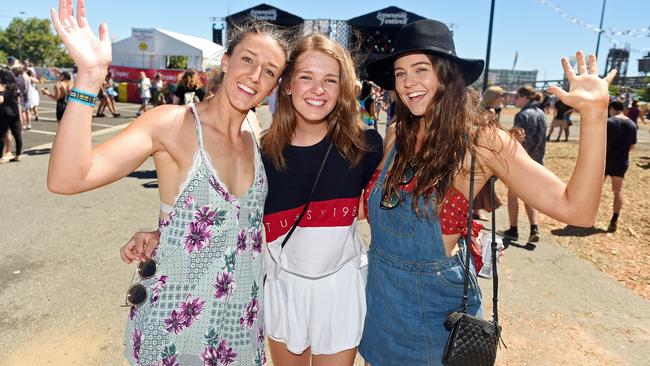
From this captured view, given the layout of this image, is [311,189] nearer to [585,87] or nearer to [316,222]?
[316,222]

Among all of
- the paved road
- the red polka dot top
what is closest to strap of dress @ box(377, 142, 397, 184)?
the red polka dot top

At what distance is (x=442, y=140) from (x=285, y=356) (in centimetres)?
125

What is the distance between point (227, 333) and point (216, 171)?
2.15 feet

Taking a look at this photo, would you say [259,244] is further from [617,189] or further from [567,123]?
[567,123]

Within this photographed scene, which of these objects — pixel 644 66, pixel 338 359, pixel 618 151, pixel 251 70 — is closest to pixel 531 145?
pixel 618 151

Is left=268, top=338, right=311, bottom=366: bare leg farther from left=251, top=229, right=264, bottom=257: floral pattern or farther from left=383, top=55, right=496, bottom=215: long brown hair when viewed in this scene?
left=383, top=55, right=496, bottom=215: long brown hair

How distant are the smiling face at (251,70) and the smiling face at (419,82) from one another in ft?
1.90

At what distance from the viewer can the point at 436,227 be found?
1.83 meters

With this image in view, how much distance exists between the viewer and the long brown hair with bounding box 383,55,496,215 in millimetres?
1830

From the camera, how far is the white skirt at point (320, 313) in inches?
81.3

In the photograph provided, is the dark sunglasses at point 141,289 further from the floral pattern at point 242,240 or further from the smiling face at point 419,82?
the smiling face at point 419,82

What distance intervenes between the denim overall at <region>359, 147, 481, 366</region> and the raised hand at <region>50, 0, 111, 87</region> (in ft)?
3.90

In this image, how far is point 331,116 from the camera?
2312 mm

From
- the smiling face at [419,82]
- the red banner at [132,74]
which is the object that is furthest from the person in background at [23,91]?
the red banner at [132,74]
